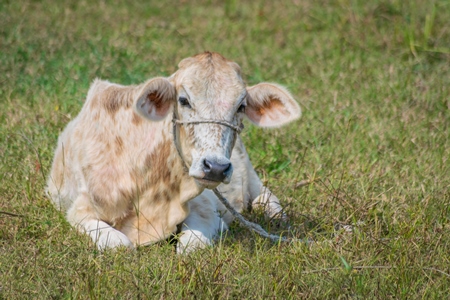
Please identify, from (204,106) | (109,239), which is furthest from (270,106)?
(109,239)

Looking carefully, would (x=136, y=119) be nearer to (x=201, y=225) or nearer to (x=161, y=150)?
(x=161, y=150)

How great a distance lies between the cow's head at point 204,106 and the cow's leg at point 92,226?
57 cm

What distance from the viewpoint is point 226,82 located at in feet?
14.3

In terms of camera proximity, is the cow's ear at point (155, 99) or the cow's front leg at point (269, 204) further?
the cow's front leg at point (269, 204)

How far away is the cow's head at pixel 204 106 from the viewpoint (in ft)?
→ 13.5

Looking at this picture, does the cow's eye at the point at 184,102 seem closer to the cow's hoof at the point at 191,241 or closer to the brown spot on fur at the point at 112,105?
the brown spot on fur at the point at 112,105

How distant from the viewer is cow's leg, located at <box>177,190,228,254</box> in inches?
180

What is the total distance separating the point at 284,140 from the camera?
21.2ft

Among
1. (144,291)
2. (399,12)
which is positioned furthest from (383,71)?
(144,291)

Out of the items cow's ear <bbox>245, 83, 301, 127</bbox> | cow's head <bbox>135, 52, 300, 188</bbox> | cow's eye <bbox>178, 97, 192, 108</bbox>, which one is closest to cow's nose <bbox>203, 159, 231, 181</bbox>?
cow's head <bbox>135, 52, 300, 188</bbox>

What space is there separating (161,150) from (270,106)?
68 centimetres

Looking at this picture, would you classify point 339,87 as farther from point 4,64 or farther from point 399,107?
point 4,64

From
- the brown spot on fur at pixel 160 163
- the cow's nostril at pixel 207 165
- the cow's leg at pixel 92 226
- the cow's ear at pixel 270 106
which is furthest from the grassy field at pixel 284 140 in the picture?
the cow's ear at pixel 270 106

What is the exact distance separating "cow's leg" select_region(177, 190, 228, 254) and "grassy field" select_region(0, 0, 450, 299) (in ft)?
0.34
